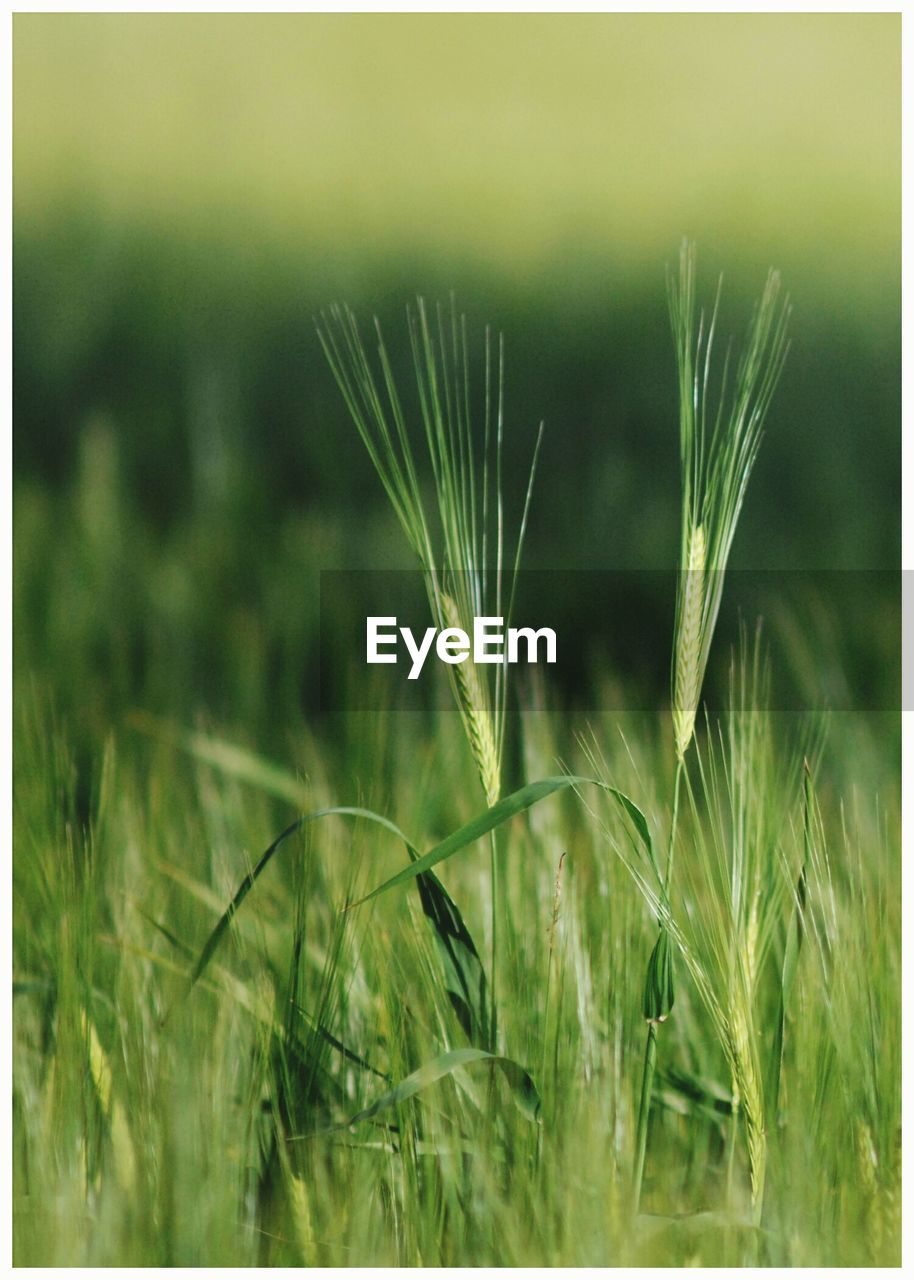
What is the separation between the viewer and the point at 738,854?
0.95m

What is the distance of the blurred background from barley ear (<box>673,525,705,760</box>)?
52mm

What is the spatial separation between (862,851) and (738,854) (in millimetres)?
150

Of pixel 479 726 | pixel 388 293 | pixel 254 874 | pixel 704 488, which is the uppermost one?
pixel 388 293

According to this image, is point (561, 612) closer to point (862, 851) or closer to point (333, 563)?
point (333, 563)

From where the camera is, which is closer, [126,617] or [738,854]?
[738,854]

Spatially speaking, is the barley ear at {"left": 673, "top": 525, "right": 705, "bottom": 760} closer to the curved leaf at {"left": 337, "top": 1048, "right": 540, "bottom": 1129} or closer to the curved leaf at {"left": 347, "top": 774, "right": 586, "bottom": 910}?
the curved leaf at {"left": 347, "top": 774, "right": 586, "bottom": 910}

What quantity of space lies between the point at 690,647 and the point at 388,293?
1.28 feet

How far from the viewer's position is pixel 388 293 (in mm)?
1053

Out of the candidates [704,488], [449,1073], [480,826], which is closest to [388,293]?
[704,488]

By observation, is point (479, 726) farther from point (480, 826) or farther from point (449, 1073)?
point (449, 1073)

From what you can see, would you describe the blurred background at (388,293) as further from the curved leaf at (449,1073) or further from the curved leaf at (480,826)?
the curved leaf at (449,1073)

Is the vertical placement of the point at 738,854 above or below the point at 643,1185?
above

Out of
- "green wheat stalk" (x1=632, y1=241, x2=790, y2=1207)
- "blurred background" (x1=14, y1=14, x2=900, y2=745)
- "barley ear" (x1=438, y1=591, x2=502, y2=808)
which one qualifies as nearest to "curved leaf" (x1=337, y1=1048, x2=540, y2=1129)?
"green wheat stalk" (x1=632, y1=241, x2=790, y2=1207)
